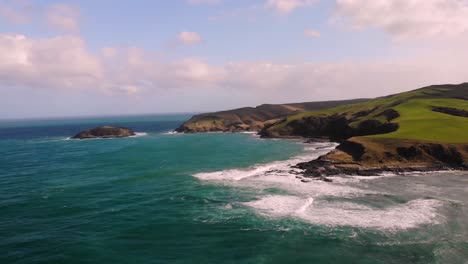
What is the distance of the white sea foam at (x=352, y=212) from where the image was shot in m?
39.0

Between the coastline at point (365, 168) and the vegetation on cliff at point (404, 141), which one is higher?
the vegetation on cliff at point (404, 141)

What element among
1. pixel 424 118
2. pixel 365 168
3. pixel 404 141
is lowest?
pixel 365 168

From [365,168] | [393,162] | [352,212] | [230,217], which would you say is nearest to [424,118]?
[393,162]

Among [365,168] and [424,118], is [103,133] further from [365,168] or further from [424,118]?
[424,118]

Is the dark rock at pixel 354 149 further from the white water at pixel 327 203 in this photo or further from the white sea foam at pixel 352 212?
the white sea foam at pixel 352 212

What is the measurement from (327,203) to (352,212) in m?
4.55

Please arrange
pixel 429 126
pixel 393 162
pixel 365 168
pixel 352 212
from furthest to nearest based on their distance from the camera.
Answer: pixel 429 126 < pixel 393 162 < pixel 365 168 < pixel 352 212

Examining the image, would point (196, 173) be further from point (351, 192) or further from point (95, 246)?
point (95, 246)

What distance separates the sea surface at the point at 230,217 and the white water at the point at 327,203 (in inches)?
5.9

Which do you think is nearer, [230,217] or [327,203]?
[230,217]

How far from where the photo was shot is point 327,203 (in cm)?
4672

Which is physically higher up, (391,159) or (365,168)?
(391,159)

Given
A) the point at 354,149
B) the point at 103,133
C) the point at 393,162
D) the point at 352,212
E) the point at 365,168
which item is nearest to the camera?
the point at 352,212

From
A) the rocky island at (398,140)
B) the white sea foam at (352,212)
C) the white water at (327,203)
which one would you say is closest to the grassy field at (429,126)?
the rocky island at (398,140)
